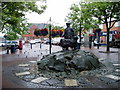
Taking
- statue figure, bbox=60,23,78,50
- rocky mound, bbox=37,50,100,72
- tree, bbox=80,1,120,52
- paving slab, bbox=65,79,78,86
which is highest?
tree, bbox=80,1,120,52

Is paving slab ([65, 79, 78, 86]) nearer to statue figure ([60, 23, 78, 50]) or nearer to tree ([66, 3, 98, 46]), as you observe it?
statue figure ([60, 23, 78, 50])

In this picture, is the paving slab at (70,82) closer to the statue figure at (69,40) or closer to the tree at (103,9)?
the statue figure at (69,40)

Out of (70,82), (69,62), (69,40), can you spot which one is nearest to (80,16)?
(69,40)

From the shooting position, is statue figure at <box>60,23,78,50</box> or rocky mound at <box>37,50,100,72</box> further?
statue figure at <box>60,23,78,50</box>

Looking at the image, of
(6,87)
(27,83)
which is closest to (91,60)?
(27,83)

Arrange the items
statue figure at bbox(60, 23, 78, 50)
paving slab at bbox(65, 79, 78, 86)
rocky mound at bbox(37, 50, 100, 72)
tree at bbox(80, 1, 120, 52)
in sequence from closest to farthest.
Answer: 1. paving slab at bbox(65, 79, 78, 86)
2. rocky mound at bbox(37, 50, 100, 72)
3. statue figure at bbox(60, 23, 78, 50)
4. tree at bbox(80, 1, 120, 52)

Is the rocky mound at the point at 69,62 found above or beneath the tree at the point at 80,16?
beneath

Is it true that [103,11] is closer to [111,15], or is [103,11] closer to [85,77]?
[111,15]

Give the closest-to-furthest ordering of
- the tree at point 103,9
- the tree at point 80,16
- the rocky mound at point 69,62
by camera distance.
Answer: the rocky mound at point 69,62 < the tree at point 103,9 < the tree at point 80,16

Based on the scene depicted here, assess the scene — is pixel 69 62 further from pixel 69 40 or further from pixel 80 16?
pixel 80 16

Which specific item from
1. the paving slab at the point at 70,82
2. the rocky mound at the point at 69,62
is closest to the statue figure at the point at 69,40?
the rocky mound at the point at 69,62

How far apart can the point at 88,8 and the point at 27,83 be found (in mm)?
12571

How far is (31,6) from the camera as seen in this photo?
1120 centimetres

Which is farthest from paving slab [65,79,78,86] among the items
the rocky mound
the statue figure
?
the statue figure
